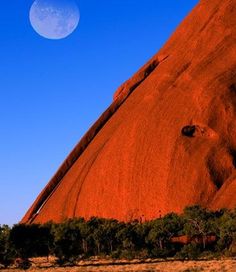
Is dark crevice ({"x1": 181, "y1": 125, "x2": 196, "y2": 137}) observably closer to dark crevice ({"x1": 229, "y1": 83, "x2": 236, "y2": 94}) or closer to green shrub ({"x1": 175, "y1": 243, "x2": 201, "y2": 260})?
dark crevice ({"x1": 229, "y1": 83, "x2": 236, "y2": 94})

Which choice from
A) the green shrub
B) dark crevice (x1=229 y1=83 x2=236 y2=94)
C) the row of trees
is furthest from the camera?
dark crevice (x1=229 y1=83 x2=236 y2=94)

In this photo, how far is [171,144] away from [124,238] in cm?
2029

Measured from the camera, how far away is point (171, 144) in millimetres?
76625

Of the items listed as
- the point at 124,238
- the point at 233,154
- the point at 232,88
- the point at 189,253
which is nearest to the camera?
the point at 189,253

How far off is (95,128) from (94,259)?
45.0 meters

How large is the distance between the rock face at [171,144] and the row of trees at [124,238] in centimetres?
989

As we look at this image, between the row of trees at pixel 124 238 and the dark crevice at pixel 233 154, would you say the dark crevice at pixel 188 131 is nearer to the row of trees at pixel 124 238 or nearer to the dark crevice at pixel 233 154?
the dark crevice at pixel 233 154

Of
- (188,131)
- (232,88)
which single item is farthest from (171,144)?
(232,88)

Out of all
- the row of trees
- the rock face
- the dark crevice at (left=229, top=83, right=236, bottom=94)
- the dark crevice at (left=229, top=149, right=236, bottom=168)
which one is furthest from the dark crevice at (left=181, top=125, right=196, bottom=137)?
the row of trees

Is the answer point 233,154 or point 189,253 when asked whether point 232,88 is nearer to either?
point 233,154

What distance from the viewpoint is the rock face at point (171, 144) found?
73.6m

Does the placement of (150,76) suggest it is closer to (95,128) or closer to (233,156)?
(95,128)

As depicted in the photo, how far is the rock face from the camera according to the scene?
73.6 m

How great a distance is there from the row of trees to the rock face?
9.89m
